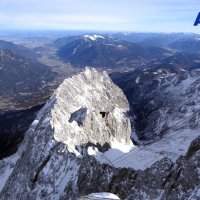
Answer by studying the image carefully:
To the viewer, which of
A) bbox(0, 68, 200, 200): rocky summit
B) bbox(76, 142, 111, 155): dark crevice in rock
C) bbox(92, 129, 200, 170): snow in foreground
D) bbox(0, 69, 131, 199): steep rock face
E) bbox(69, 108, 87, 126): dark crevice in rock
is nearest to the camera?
bbox(0, 68, 200, 200): rocky summit

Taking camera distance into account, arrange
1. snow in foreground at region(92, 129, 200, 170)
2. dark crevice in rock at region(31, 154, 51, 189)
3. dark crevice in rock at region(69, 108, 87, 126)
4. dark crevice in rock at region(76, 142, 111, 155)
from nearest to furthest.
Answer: dark crevice in rock at region(31, 154, 51, 189), dark crevice in rock at region(76, 142, 111, 155), snow in foreground at region(92, 129, 200, 170), dark crevice in rock at region(69, 108, 87, 126)

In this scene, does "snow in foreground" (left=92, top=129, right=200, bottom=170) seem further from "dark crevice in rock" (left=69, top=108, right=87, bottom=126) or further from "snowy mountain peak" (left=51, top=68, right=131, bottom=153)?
"dark crevice in rock" (left=69, top=108, right=87, bottom=126)

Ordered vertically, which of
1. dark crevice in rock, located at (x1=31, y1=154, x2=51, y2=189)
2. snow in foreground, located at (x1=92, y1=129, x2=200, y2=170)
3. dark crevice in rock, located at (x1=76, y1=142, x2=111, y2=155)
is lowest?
snow in foreground, located at (x1=92, y1=129, x2=200, y2=170)

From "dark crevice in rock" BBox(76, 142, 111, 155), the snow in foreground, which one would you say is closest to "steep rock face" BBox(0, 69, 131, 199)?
"dark crevice in rock" BBox(76, 142, 111, 155)

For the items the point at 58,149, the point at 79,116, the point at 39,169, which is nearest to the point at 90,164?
the point at 58,149

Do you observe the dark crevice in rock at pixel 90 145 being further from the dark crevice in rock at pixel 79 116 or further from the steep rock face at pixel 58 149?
the dark crevice in rock at pixel 79 116

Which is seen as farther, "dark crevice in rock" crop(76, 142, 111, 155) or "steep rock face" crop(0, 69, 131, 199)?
"dark crevice in rock" crop(76, 142, 111, 155)

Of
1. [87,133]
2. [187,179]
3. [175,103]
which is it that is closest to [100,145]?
[87,133]

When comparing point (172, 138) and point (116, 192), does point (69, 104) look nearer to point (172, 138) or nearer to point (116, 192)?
point (172, 138)
